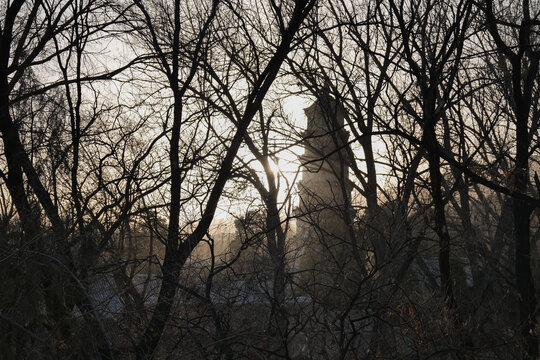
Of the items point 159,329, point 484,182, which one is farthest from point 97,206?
point 484,182

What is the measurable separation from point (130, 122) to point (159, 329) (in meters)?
5.70

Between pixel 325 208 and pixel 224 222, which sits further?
pixel 224 222

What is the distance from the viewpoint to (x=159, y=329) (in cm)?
592

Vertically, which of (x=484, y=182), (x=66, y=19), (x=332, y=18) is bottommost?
(x=484, y=182)

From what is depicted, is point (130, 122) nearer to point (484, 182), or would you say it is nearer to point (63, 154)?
point (63, 154)

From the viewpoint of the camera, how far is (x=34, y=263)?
4793 millimetres

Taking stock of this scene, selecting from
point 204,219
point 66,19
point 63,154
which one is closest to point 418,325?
point 204,219

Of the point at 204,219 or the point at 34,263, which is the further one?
the point at 204,219

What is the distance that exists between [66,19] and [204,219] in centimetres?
408

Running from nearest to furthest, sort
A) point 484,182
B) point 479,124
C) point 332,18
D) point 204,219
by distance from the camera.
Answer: point 484,182 → point 204,219 → point 332,18 → point 479,124

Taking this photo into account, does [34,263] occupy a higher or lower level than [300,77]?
lower

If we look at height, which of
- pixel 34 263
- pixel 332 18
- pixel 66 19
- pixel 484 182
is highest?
pixel 332 18

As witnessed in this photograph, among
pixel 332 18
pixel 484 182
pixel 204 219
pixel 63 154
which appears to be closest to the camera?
pixel 484 182

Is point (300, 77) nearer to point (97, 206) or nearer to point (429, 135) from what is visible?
point (97, 206)
